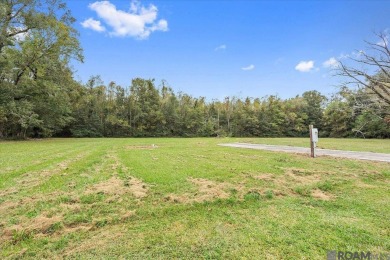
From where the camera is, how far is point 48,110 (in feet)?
72.5

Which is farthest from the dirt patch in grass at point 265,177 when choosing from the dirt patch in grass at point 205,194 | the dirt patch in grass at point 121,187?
the dirt patch in grass at point 121,187

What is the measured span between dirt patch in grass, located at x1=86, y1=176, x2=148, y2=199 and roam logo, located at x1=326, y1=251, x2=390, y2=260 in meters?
2.96

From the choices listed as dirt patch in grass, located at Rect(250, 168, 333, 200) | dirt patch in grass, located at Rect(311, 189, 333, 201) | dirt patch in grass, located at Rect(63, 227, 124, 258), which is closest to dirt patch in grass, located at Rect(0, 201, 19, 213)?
dirt patch in grass, located at Rect(63, 227, 124, 258)

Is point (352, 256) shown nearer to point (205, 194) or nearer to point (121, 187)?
point (205, 194)

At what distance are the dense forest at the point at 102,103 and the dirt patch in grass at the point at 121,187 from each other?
3.91 meters

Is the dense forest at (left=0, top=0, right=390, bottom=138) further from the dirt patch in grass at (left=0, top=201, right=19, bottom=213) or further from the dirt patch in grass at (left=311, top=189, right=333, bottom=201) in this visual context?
the dirt patch in grass at (left=0, top=201, right=19, bottom=213)

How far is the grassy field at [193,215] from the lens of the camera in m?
2.25

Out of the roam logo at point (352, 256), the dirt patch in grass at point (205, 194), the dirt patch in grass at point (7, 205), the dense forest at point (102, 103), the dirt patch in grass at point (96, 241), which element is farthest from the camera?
the dense forest at point (102, 103)

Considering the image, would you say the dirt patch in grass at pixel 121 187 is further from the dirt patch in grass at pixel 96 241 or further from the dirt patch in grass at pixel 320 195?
the dirt patch in grass at pixel 320 195

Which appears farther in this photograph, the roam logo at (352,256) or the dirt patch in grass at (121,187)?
the dirt patch in grass at (121,187)

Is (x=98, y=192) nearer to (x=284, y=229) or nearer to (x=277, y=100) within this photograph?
(x=284, y=229)

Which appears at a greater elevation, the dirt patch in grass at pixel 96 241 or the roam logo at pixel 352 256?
the dirt patch in grass at pixel 96 241

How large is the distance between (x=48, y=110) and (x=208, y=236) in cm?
2515

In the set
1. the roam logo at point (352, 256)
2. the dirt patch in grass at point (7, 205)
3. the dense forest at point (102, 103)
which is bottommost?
the roam logo at point (352, 256)
